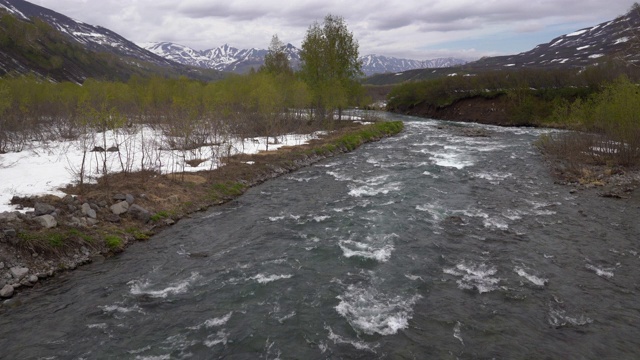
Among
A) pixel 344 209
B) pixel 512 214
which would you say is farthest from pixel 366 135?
pixel 512 214

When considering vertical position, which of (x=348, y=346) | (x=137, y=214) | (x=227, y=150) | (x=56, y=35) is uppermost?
(x=56, y=35)

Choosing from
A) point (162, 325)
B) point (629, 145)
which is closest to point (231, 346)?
point (162, 325)

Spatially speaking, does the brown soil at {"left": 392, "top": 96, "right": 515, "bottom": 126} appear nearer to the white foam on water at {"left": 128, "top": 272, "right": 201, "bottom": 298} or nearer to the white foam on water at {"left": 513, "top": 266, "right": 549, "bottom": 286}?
the white foam on water at {"left": 513, "top": 266, "right": 549, "bottom": 286}

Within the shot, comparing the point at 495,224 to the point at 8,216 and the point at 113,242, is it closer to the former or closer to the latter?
the point at 113,242

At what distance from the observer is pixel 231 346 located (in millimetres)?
11727

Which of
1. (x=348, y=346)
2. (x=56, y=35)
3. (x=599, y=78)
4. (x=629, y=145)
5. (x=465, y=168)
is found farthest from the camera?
(x=56, y=35)

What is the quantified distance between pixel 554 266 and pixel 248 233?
1479 centimetres

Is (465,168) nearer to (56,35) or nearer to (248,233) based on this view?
(248,233)

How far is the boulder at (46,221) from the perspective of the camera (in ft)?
59.6

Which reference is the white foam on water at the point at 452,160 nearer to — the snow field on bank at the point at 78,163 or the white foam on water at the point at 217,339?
the snow field on bank at the point at 78,163

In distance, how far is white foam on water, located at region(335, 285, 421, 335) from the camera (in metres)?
12.6

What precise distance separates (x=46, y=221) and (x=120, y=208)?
13.2ft

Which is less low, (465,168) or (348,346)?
(465,168)

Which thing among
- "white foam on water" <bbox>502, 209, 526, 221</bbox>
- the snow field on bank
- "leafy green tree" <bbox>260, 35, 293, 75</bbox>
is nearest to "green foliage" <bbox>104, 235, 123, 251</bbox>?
the snow field on bank
